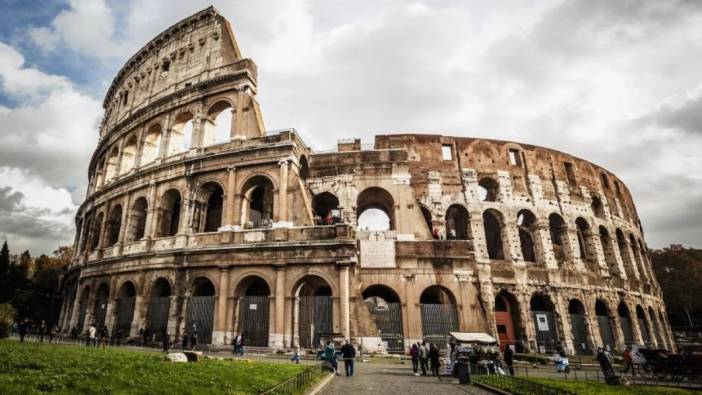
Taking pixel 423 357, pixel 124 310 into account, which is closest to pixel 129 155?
pixel 124 310

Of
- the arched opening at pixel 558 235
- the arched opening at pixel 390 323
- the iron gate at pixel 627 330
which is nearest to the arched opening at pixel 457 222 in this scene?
the arched opening at pixel 558 235

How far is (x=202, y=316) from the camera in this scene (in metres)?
16.9

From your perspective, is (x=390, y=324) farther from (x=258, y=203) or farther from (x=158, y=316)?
(x=158, y=316)

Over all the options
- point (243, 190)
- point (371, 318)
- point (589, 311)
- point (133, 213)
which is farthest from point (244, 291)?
point (589, 311)

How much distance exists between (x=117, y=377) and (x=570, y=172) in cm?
2759

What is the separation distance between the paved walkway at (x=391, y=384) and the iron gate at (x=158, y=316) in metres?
10.3

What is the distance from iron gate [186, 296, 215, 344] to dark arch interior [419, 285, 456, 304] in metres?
10.4

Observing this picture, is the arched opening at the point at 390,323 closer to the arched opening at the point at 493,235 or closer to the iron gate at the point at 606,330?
the arched opening at the point at 493,235

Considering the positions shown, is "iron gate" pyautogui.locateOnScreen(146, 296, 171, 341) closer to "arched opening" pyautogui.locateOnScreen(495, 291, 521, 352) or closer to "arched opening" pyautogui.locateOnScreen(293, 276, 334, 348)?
"arched opening" pyautogui.locateOnScreen(293, 276, 334, 348)

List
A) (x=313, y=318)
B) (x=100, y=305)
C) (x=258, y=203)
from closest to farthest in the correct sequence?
(x=313, y=318) < (x=100, y=305) < (x=258, y=203)

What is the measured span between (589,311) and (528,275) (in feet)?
14.8

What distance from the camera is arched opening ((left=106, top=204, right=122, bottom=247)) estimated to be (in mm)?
22625

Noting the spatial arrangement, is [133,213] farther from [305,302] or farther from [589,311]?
[589,311]

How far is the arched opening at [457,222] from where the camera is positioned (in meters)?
22.6
